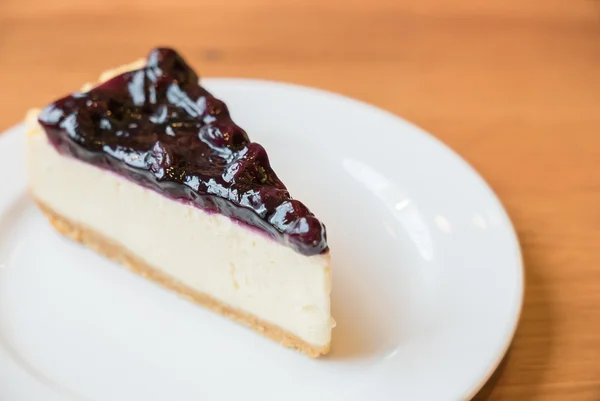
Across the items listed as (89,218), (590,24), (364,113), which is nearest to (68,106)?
(89,218)

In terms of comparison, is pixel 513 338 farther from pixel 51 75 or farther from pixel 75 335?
pixel 51 75

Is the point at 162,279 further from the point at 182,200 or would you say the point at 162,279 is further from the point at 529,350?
the point at 529,350

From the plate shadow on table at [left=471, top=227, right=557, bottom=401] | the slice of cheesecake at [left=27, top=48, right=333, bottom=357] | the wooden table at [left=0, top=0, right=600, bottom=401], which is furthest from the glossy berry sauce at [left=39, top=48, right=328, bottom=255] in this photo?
the wooden table at [left=0, top=0, right=600, bottom=401]

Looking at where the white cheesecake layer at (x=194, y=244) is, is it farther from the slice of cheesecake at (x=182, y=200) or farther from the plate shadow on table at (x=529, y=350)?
the plate shadow on table at (x=529, y=350)

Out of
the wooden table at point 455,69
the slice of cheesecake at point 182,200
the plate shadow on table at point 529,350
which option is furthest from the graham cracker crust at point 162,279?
the wooden table at point 455,69

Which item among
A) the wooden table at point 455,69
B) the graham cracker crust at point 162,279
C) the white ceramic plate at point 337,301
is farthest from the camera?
the wooden table at point 455,69

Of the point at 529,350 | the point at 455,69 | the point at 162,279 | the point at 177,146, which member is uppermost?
the point at 177,146

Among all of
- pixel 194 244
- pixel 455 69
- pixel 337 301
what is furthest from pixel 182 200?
pixel 455 69
